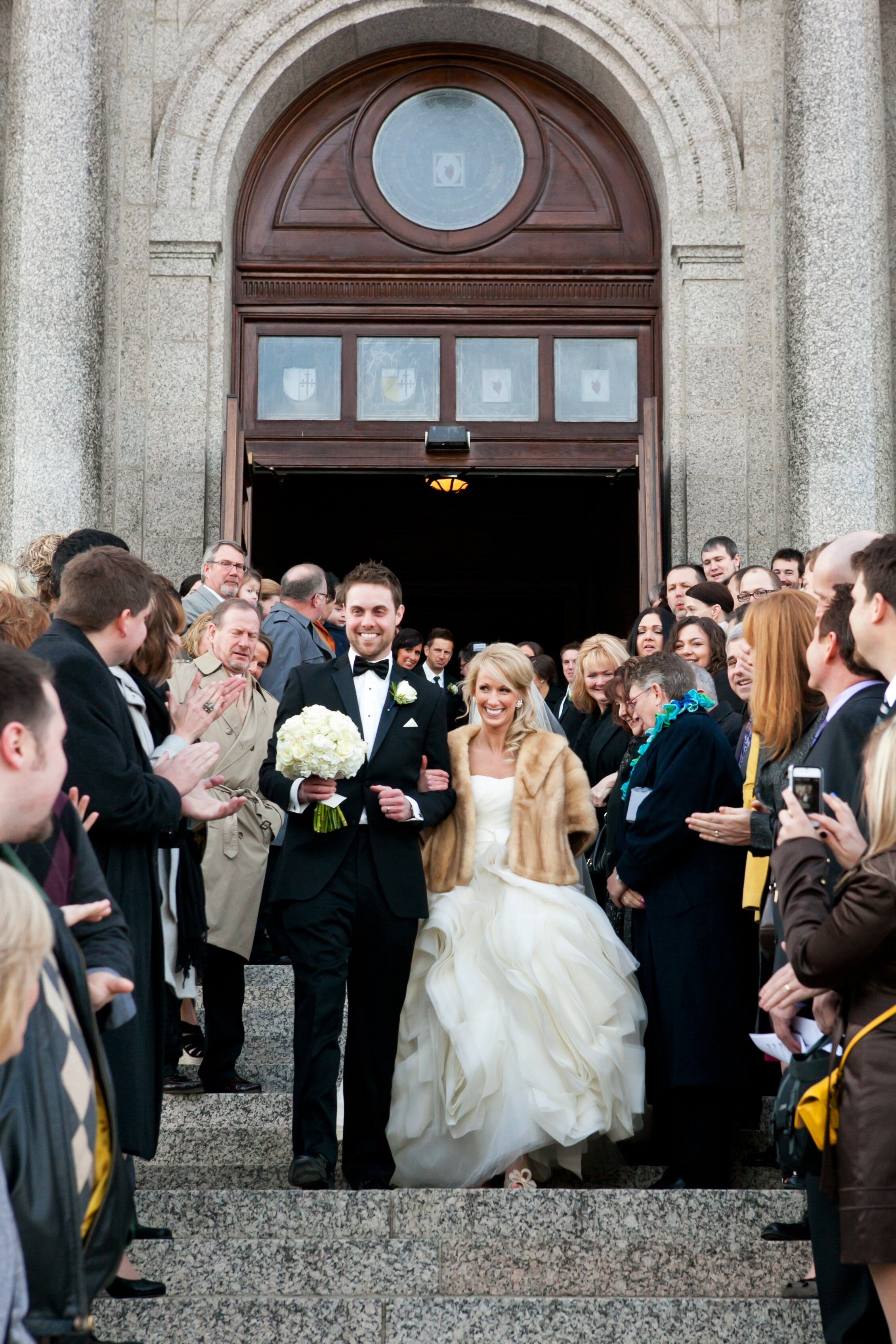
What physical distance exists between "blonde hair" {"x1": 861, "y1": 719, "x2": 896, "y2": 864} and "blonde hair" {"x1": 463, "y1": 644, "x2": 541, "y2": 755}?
295 cm

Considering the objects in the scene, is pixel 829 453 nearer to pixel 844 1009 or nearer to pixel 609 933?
pixel 609 933

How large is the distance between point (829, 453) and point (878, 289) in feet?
4.06

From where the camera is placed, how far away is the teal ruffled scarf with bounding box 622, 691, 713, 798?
18.6 ft

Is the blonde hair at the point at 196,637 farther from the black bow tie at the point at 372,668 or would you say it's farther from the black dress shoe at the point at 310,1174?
the black dress shoe at the point at 310,1174

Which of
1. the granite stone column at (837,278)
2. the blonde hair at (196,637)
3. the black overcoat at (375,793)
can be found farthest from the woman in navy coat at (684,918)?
the granite stone column at (837,278)

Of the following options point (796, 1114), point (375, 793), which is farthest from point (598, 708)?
point (796, 1114)

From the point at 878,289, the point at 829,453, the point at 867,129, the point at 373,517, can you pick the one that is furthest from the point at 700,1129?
the point at 373,517

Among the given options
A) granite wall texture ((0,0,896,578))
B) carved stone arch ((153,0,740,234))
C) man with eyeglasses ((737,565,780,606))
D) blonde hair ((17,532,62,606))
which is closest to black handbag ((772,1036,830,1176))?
blonde hair ((17,532,62,606))

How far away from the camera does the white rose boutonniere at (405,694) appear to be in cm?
570

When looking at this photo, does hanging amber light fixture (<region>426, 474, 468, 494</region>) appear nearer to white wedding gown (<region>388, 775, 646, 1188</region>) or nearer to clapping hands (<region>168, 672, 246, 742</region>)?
white wedding gown (<region>388, 775, 646, 1188</region>)

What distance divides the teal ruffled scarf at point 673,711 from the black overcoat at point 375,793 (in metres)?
0.79

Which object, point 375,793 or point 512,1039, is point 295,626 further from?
point 512,1039

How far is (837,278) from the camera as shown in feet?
32.9

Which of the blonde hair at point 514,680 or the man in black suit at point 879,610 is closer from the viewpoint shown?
the man in black suit at point 879,610
